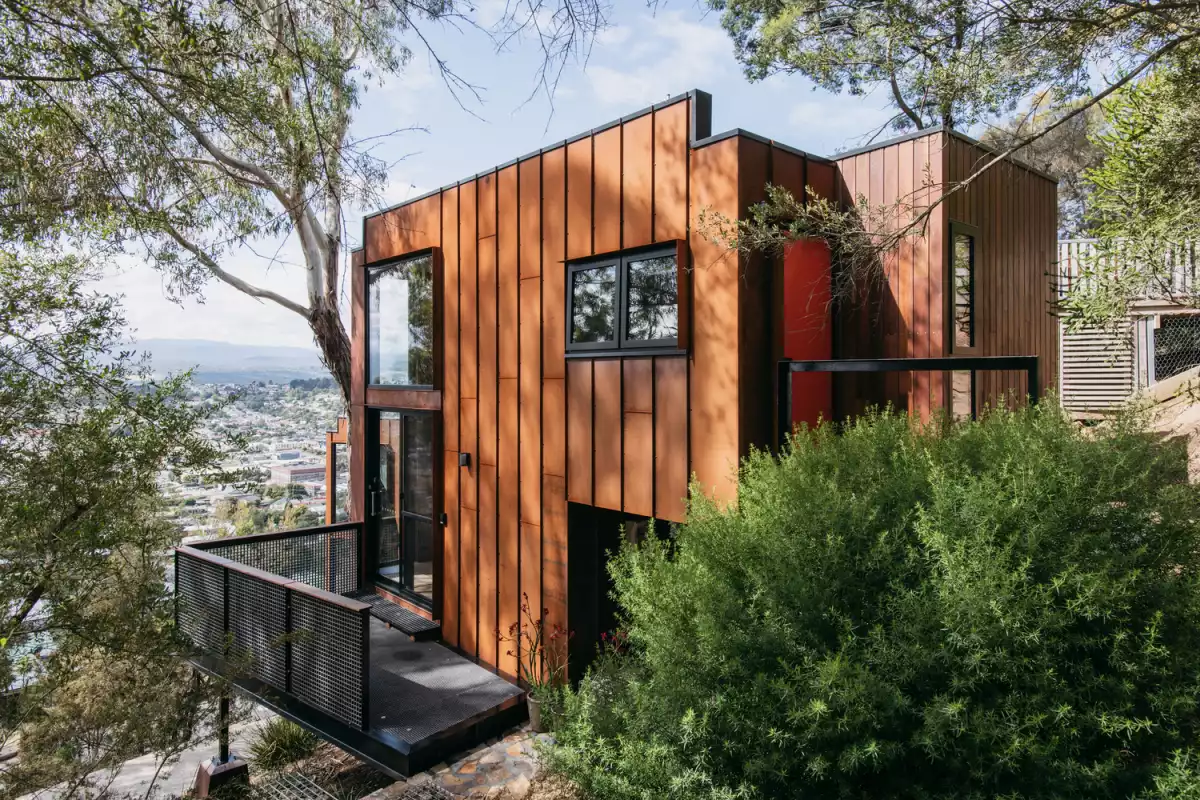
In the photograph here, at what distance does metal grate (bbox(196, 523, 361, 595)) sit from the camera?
671 cm

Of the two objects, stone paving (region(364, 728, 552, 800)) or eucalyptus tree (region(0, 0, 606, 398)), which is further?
stone paving (region(364, 728, 552, 800))

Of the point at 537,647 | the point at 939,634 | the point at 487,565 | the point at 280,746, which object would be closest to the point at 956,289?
the point at 939,634

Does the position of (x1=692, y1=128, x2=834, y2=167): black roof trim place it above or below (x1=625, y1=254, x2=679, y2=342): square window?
above

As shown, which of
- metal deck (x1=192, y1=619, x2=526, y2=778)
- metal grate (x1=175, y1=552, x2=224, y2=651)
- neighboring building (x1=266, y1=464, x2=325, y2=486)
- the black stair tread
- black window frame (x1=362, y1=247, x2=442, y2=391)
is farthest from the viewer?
neighboring building (x1=266, y1=464, x2=325, y2=486)

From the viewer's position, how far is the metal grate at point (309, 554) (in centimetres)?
671

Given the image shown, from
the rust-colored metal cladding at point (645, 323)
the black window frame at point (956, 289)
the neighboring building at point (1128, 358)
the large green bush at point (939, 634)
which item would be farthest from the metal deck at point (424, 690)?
the neighboring building at point (1128, 358)

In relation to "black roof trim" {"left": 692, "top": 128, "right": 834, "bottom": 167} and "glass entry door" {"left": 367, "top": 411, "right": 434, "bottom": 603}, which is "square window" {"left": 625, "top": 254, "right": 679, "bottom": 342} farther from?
"glass entry door" {"left": 367, "top": 411, "right": 434, "bottom": 603}

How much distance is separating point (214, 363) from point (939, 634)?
587 centimetres

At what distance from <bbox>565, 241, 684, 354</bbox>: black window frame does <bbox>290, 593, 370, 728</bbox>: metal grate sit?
2484 millimetres

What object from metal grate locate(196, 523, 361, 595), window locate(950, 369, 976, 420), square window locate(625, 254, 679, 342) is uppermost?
square window locate(625, 254, 679, 342)

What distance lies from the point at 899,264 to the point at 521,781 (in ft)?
13.7

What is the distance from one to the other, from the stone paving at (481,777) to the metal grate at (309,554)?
3.02 m

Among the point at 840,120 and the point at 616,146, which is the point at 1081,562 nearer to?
the point at 616,146

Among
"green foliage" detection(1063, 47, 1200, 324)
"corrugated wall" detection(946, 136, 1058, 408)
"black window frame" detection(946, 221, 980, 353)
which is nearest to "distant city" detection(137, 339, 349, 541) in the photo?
"black window frame" detection(946, 221, 980, 353)
